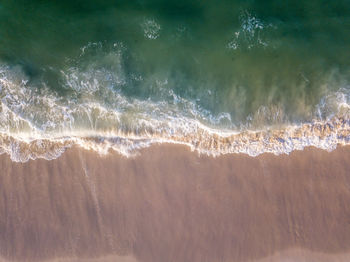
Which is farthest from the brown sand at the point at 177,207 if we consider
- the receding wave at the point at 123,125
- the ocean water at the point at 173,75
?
the ocean water at the point at 173,75

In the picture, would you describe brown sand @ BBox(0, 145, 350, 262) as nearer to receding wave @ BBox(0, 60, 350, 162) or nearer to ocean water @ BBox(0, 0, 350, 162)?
receding wave @ BBox(0, 60, 350, 162)

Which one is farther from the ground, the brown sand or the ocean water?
the ocean water

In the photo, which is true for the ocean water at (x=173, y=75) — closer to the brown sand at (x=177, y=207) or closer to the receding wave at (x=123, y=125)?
the receding wave at (x=123, y=125)

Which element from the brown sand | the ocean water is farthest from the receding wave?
the brown sand

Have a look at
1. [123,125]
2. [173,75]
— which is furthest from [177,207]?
[173,75]

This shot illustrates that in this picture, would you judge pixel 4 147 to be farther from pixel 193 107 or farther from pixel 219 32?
pixel 219 32

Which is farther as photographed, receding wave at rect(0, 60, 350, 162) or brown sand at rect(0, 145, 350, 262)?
receding wave at rect(0, 60, 350, 162)
